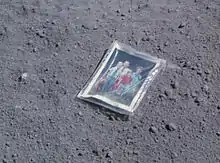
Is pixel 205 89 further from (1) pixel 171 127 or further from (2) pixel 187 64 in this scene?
(1) pixel 171 127

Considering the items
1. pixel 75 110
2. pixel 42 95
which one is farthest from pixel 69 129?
pixel 42 95

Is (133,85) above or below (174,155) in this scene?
above

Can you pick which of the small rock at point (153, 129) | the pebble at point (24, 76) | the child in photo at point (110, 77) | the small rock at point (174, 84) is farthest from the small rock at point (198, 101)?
the pebble at point (24, 76)

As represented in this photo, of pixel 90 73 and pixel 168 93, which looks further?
pixel 90 73

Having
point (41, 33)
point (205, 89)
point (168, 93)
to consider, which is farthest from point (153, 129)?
point (41, 33)

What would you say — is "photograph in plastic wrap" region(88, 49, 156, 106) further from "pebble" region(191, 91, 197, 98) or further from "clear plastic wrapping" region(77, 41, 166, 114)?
"pebble" region(191, 91, 197, 98)

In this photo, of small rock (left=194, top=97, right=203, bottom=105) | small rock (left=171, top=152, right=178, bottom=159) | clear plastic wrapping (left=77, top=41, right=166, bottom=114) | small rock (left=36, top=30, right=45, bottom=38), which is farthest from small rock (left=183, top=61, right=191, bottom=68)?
small rock (left=36, top=30, right=45, bottom=38)
